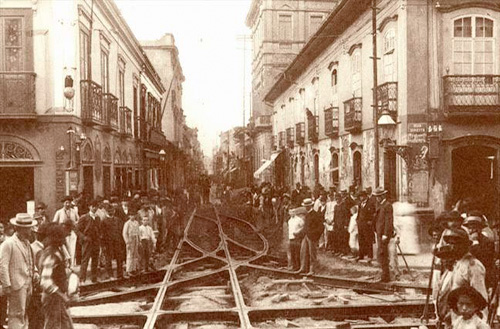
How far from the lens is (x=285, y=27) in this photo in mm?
45438

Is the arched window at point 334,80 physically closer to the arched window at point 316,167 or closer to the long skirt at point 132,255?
the arched window at point 316,167

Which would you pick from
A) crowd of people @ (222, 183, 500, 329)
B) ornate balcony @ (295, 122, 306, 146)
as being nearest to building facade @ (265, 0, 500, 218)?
crowd of people @ (222, 183, 500, 329)

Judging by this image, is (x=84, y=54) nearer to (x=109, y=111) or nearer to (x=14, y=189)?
(x=109, y=111)

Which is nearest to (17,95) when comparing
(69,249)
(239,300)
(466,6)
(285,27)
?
(69,249)

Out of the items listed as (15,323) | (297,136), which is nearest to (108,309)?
(15,323)

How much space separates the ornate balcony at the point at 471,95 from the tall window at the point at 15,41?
11.7 meters

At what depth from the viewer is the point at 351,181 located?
71.9 ft

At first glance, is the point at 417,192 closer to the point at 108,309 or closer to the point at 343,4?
the point at 343,4

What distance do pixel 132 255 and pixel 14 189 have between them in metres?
5.44

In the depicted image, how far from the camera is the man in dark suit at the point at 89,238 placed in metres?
12.3

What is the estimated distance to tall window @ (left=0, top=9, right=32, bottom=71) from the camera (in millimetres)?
15773

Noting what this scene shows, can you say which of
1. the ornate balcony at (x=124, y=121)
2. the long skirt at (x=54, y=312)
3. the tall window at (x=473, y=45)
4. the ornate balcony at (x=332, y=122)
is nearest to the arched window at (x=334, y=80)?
the ornate balcony at (x=332, y=122)

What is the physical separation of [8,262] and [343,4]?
16.0 meters

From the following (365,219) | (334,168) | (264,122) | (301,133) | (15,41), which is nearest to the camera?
(365,219)
